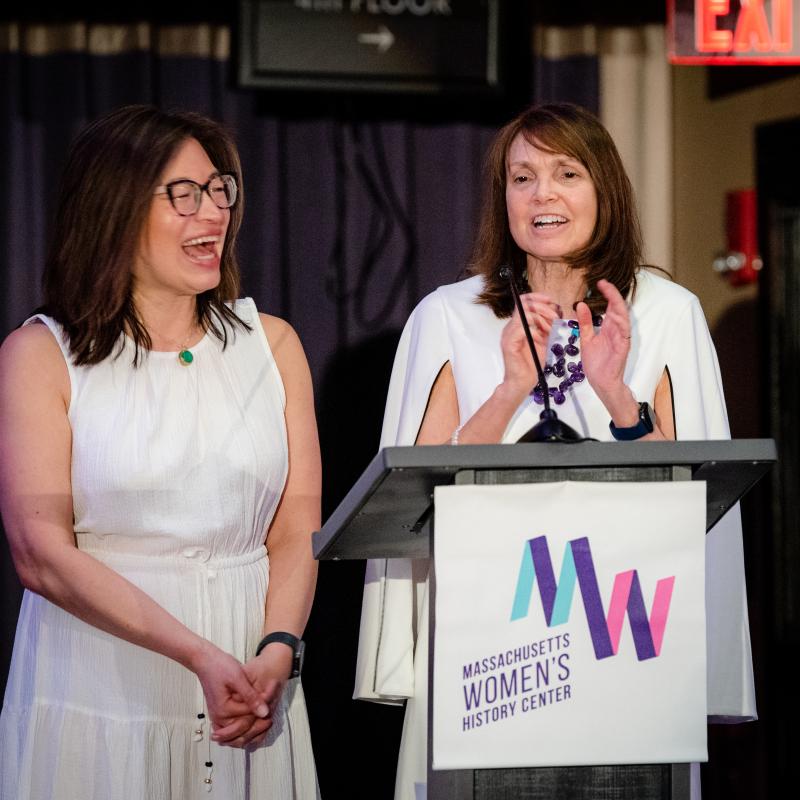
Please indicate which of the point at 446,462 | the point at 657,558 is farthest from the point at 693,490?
the point at 446,462

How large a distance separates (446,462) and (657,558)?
320 millimetres

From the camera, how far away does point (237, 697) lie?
82.6 inches

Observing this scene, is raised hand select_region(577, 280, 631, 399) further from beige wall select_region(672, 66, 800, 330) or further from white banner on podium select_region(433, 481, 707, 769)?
beige wall select_region(672, 66, 800, 330)

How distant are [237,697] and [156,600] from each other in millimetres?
228

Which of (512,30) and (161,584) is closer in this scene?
(161,584)

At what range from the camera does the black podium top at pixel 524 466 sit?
63.3 inches

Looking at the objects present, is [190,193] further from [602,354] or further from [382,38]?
[382,38]

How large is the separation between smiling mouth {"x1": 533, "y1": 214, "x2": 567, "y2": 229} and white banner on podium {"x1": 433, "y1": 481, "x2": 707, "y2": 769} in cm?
92

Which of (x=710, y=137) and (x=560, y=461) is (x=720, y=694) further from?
(x=710, y=137)

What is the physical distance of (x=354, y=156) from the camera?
154 inches

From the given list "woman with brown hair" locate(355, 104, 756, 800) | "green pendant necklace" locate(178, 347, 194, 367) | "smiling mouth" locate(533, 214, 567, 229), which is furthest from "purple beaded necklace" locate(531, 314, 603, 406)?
"green pendant necklace" locate(178, 347, 194, 367)

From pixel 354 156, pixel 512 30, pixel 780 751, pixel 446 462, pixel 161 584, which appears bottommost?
pixel 780 751

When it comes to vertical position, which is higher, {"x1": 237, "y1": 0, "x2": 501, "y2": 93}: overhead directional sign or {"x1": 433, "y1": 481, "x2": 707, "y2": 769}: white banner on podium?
{"x1": 237, "y1": 0, "x2": 501, "y2": 93}: overhead directional sign

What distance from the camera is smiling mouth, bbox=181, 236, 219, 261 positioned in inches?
92.0
